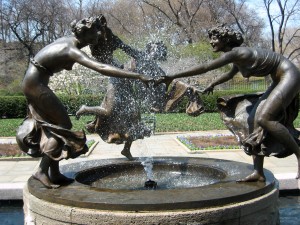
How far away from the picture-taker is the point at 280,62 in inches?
187

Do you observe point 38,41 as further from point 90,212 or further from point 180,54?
point 90,212

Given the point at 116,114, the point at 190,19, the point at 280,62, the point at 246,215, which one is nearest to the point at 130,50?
the point at 116,114

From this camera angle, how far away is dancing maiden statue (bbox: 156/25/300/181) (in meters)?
4.61

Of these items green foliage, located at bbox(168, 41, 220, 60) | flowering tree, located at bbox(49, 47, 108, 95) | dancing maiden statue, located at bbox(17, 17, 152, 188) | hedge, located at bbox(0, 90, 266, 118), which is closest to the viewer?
dancing maiden statue, located at bbox(17, 17, 152, 188)

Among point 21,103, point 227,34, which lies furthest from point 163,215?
point 21,103

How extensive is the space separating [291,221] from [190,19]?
121ft

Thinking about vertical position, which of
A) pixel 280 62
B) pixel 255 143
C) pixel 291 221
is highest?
pixel 280 62

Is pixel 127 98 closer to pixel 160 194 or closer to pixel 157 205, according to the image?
pixel 160 194

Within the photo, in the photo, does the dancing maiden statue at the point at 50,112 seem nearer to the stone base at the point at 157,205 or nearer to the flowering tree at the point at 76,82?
the stone base at the point at 157,205

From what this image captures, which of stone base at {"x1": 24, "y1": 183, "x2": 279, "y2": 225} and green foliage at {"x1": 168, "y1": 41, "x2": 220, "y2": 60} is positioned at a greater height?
green foliage at {"x1": 168, "y1": 41, "x2": 220, "y2": 60}

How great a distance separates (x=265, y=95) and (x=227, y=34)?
818mm

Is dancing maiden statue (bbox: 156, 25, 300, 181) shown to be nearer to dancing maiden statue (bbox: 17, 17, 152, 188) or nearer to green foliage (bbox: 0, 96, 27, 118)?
dancing maiden statue (bbox: 17, 17, 152, 188)

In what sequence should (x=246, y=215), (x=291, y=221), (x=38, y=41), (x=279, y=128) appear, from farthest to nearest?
(x=38, y=41)
(x=291, y=221)
(x=279, y=128)
(x=246, y=215)

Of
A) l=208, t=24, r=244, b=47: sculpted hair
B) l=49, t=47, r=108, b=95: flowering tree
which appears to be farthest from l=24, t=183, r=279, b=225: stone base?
l=49, t=47, r=108, b=95: flowering tree
